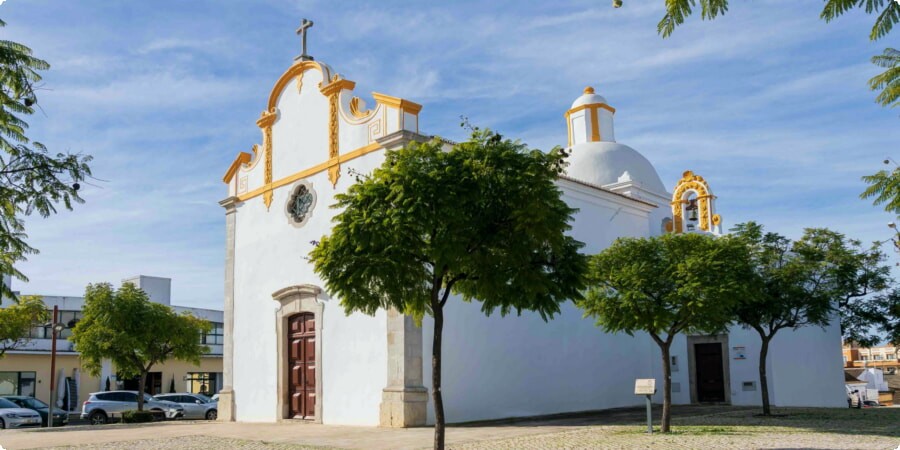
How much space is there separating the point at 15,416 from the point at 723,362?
886 inches

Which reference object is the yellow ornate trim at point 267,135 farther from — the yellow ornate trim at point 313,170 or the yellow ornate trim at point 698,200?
the yellow ornate trim at point 698,200

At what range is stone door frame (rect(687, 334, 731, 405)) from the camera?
22094 millimetres

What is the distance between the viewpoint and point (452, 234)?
9992 millimetres

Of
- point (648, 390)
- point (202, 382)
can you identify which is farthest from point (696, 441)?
point (202, 382)

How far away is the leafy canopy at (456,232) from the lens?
10.0m

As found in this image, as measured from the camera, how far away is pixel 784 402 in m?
21.5

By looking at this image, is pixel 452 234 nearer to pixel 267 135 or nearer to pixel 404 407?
pixel 404 407

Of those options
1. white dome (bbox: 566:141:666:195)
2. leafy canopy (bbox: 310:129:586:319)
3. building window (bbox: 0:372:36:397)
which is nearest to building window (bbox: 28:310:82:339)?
building window (bbox: 0:372:36:397)

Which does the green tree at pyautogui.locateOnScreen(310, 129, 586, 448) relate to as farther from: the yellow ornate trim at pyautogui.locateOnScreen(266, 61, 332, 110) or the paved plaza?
the yellow ornate trim at pyautogui.locateOnScreen(266, 61, 332, 110)

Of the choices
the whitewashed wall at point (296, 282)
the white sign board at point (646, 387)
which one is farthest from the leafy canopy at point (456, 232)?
the whitewashed wall at point (296, 282)

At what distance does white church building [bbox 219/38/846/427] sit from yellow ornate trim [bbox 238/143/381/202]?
1.7 inches

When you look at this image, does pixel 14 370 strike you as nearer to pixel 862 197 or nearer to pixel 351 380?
pixel 351 380

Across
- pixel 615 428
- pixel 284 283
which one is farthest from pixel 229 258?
pixel 615 428

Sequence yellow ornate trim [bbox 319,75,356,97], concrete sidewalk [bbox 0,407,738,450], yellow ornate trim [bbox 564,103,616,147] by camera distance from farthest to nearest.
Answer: yellow ornate trim [bbox 564,103,616,147]
yellow ornate trim [bbox 319,75,356,97]
concrete sidewalk [bbox 0,407,738,450]
